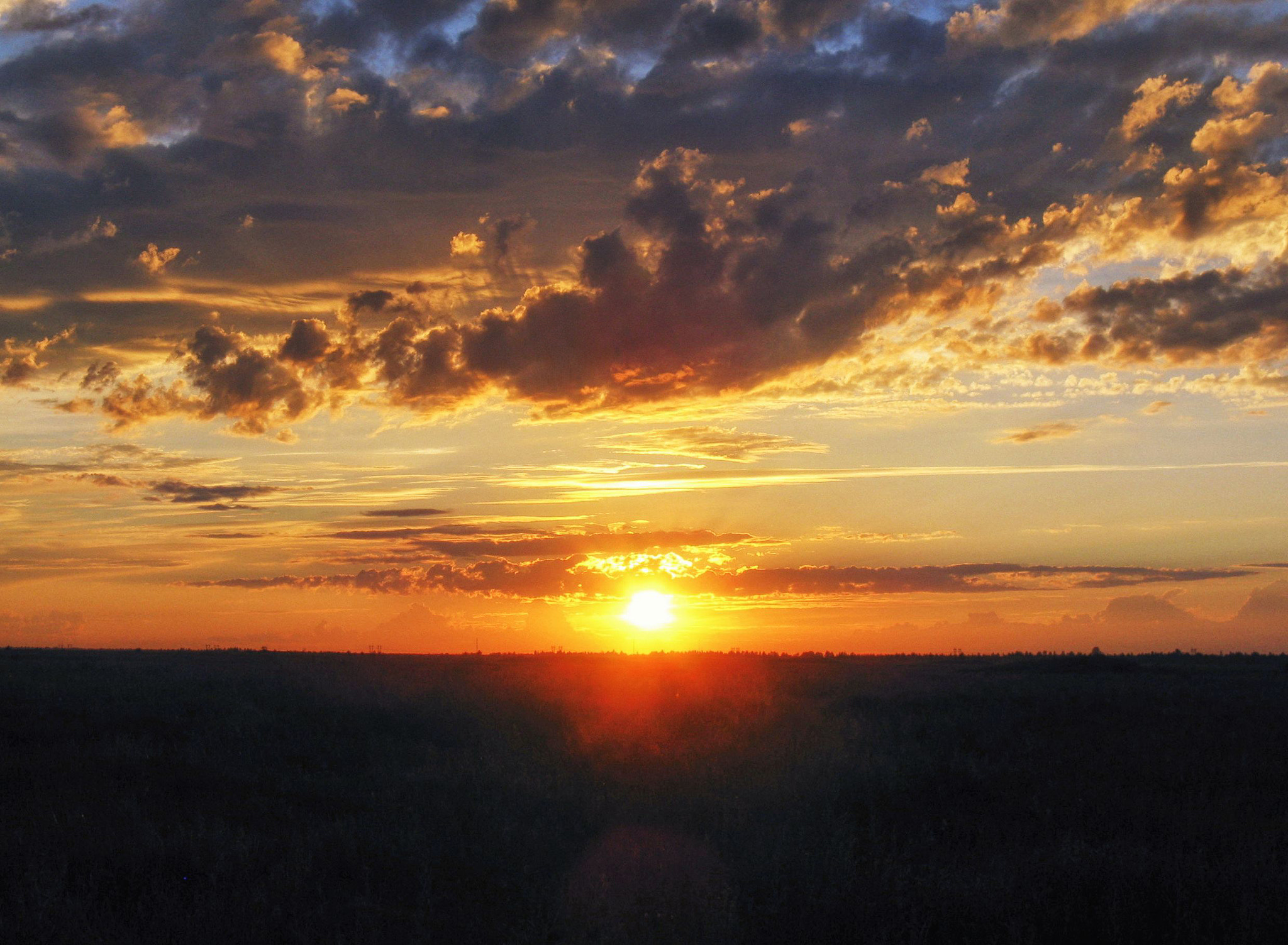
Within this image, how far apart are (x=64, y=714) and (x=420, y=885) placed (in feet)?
45.9

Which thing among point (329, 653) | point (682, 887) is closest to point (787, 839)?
point (682, 887)

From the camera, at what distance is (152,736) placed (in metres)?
18.4

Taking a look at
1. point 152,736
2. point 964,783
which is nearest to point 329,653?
point 152,736

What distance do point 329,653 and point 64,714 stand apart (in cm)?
3061

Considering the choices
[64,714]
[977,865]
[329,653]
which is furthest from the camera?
[329,653]

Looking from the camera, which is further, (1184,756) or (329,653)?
(329,653)

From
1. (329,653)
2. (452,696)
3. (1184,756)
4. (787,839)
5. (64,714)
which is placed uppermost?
(329,653)

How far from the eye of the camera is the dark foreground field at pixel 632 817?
9.12m

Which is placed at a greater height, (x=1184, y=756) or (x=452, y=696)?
(x=452, y=696)

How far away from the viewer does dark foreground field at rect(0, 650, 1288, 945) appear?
9.12 metres

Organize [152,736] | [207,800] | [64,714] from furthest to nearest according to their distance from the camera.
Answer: [64,714] < [152,736] < [207,800]

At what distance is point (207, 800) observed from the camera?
13.6m

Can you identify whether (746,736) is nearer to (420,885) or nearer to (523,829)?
(523,829)

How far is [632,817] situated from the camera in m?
12.5
